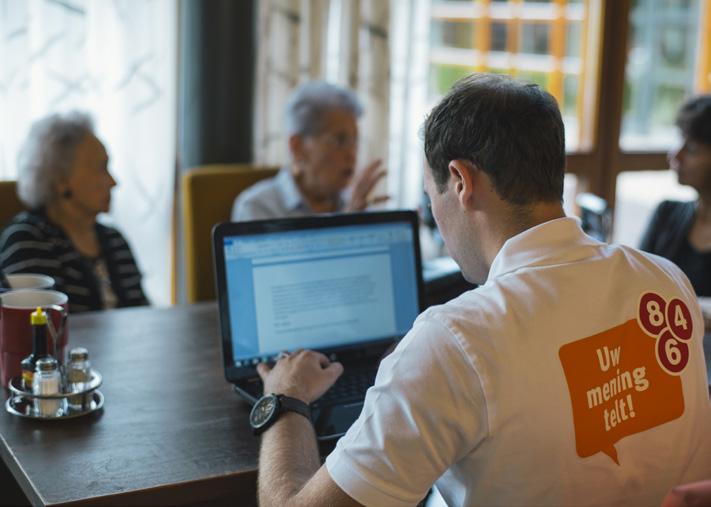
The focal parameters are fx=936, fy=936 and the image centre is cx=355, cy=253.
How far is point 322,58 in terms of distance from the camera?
3.20 m

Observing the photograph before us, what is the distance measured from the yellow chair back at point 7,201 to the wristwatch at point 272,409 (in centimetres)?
138

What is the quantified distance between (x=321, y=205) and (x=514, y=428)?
68.9 inches

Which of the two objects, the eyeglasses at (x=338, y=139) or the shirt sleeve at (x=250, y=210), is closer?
the shirt sleeve at (x=250, y=210)

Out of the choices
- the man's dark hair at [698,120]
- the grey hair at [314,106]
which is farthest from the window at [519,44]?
the man's dark hair at [698,120]

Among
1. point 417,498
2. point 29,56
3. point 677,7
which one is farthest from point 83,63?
point 677,7

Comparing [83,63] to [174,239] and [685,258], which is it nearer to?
[174,239]

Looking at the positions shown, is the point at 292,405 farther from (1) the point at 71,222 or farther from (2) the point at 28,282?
(1) the point at 71,222

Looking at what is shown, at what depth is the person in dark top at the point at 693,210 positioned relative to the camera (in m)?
2.66

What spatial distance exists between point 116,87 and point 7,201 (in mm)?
577

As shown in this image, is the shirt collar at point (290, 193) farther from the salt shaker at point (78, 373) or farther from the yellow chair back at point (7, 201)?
the salt shaker at point (78, 373)

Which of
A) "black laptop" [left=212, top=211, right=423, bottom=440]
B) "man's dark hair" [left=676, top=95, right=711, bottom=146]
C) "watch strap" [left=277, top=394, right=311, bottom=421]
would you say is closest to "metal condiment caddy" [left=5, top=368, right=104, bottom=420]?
"black laptop" [left=212, top=211, right=423, bottom=440]

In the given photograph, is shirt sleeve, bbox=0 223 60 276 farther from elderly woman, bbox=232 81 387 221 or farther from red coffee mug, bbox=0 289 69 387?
red coffee mug, bbox=0 289 69 387

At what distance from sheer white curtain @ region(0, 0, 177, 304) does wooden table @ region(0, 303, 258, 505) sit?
1082 mm

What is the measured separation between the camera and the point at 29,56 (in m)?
2.72
